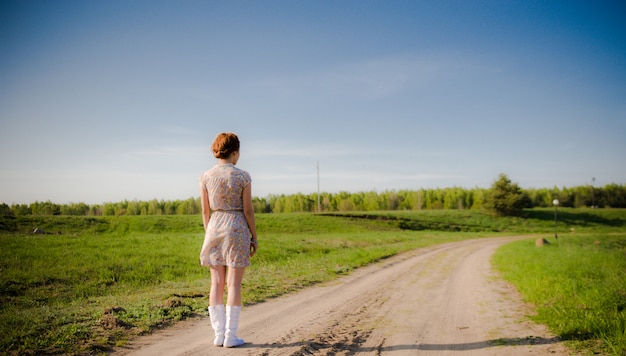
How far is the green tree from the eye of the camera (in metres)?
73.4

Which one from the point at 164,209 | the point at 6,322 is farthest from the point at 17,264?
the point at 164,209

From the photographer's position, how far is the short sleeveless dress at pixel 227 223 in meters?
4.77

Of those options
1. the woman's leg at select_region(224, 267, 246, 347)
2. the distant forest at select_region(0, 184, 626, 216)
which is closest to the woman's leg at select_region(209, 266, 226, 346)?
the woman's leg at select_region(224, 267, 246, 347)

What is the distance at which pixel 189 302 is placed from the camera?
7.52m

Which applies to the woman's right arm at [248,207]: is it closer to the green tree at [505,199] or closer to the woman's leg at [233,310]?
the woman's leg at [233,310]

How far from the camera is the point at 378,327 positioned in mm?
5906

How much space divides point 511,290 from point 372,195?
11065 centimetres

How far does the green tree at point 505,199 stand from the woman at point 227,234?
261 ft

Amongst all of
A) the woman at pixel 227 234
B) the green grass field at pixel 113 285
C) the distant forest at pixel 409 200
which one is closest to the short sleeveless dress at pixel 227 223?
the woman at pixel 227 234

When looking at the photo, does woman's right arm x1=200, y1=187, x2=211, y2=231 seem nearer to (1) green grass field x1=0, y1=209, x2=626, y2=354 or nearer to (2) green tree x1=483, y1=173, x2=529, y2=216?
(1) green grass field x1=0, y1=209, x2=626, y2=354

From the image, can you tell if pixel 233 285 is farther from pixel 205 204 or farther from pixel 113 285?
pixel 113 285

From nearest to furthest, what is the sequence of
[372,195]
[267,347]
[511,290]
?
1. [267,347]
2. [511,290]
3. [372,195]

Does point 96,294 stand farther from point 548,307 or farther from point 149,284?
point 548,307

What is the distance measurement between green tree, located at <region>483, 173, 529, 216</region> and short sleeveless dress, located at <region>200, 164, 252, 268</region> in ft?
261
